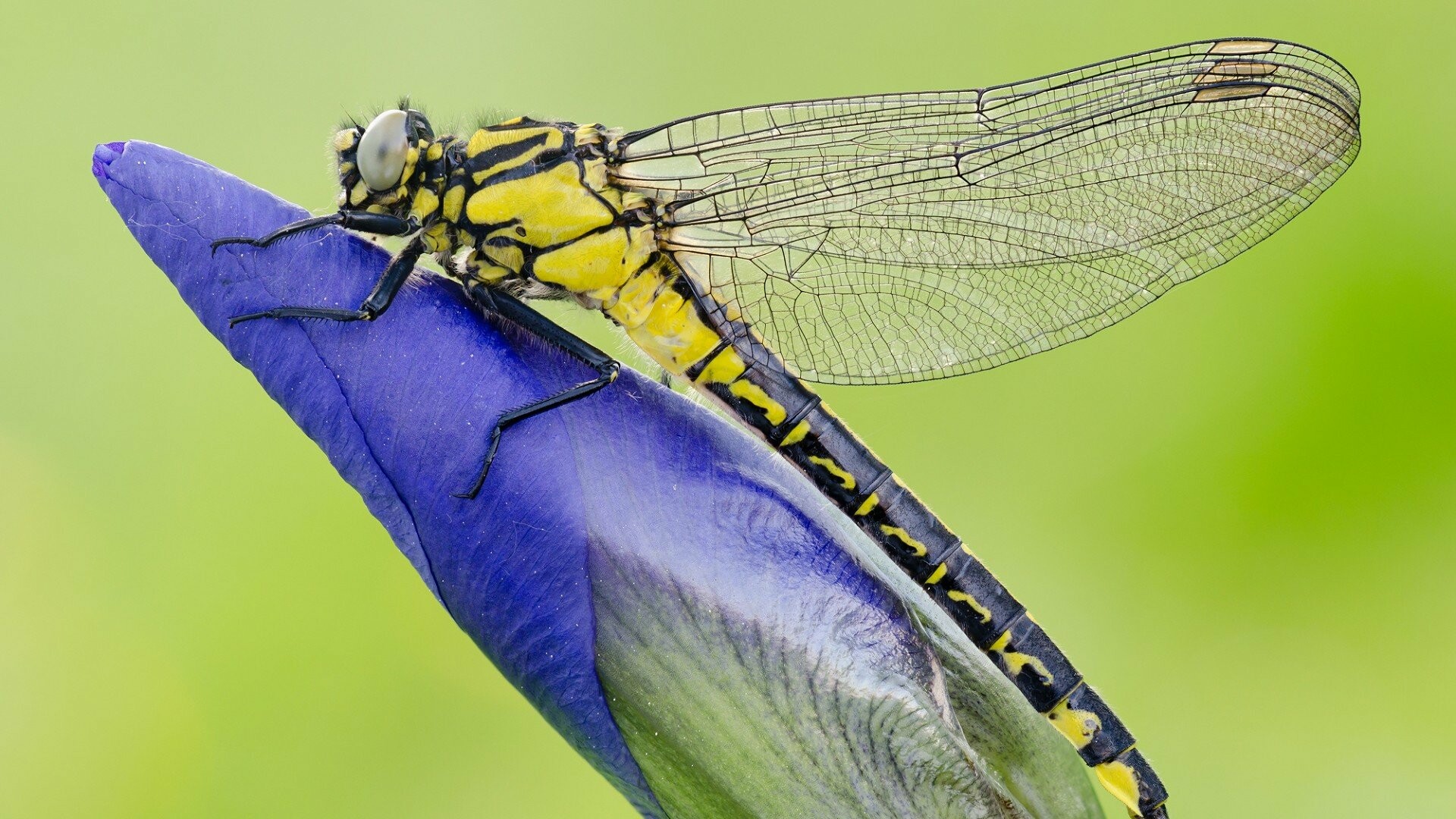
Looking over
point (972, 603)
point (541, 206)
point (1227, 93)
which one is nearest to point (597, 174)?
point (541, 206)

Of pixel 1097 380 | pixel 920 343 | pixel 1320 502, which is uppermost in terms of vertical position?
pixel 920 343

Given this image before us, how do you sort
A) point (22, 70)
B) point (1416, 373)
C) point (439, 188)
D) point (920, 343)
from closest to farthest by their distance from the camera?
point (439, 188) < point (920, 343) < point (1416, 373) < point (22, 70)

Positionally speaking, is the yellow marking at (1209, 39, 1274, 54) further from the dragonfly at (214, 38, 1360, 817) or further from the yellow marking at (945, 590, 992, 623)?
the yellow marking at (945, 590, 992, 623)

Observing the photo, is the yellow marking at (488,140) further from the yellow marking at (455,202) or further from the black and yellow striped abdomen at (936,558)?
the black and yellow striped abdomen at (936,558)

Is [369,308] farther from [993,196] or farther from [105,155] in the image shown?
[993,196]

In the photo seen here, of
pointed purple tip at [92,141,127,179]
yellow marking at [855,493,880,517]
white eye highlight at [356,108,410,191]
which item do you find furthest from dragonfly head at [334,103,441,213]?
yellow marking at [855,493,880,517]

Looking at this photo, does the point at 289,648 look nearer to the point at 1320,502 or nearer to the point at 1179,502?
the point at 1179,502

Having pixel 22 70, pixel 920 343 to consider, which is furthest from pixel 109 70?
pixel 920 343
